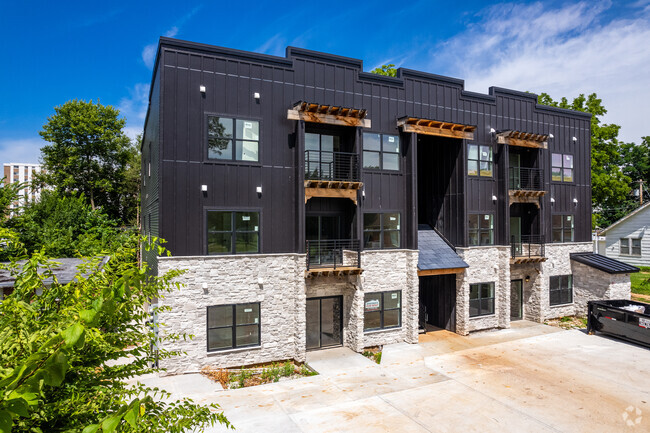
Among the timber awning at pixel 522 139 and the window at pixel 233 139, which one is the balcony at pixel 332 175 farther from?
the timber awning at pixel 522 139

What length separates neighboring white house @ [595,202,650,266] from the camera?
3091 cm

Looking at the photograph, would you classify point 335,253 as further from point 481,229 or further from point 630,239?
point 630,239

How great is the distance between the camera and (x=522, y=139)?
19094 mm

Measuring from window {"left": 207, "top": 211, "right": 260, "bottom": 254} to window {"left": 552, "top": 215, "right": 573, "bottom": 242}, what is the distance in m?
16.5

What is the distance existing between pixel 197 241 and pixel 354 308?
6578 millimetres

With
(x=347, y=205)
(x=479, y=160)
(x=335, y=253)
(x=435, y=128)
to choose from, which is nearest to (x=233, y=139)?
(x=347, y=205)

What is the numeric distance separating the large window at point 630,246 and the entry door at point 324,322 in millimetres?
29336

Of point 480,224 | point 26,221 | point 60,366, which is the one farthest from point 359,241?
point 26,221

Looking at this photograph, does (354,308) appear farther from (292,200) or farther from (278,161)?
(278,161)

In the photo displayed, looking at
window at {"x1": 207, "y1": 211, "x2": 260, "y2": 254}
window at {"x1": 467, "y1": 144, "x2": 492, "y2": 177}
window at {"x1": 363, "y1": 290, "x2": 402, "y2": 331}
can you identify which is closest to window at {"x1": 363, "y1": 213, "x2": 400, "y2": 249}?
window at {"x1": 363, "y1": 290, "x2": 402, "y2": 331}

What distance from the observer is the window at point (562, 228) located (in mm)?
21141

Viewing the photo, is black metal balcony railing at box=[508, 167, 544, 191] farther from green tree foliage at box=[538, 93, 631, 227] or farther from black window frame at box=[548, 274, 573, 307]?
green tree foliage at box=[538, 93, 631, 227]

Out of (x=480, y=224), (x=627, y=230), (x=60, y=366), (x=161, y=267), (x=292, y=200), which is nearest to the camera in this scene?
(x=60, y=366)

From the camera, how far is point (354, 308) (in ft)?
50.8
